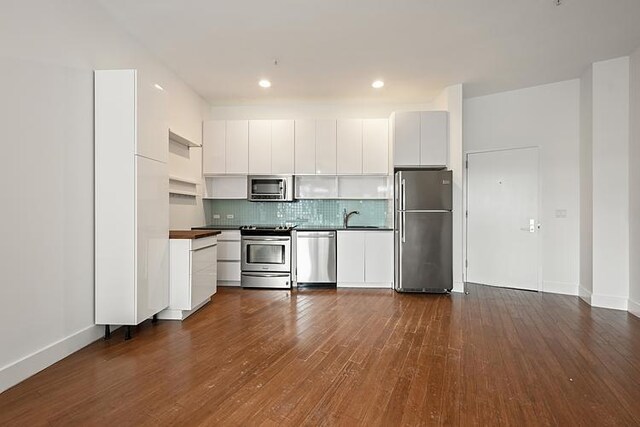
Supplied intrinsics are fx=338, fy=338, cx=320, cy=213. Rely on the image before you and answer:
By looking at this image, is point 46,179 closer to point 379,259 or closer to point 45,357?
point 45,357

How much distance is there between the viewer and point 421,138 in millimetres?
4855

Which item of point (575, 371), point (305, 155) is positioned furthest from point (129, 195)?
point (575, 371)

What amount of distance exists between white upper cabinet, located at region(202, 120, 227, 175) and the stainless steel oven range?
Answer: 1115 millimetres

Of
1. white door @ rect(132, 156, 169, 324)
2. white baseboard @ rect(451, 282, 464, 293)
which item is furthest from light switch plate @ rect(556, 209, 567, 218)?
white door @ rect(132, 156, 169, 324)

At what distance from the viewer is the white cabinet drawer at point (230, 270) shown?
5.02 m

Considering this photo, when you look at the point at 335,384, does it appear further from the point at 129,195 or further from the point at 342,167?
the point at 342,167

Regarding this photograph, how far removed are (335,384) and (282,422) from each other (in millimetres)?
494

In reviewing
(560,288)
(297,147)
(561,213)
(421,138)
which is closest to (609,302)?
(560,288)

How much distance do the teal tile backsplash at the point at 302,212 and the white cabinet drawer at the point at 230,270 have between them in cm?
82

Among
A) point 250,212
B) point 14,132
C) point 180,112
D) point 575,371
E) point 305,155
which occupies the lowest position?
point 575,371

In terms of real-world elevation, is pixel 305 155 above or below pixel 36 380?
above

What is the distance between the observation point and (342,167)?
5.23 m

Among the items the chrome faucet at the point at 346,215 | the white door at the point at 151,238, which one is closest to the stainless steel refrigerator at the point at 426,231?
the chrome faucet at the point at 346,215

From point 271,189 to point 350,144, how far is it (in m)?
1.43
